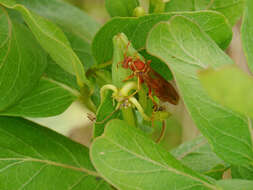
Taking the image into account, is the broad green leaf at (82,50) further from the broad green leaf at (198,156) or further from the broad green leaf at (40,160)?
the broad green leaf at (198,156)

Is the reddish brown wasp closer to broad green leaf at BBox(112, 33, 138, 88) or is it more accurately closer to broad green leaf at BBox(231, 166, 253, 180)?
broad green leaf at BBox(112, 33, 138, 88)

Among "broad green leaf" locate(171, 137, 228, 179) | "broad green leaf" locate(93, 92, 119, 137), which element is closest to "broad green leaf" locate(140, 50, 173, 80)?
"broad green leaf" locate(93, 92, 119, 137)

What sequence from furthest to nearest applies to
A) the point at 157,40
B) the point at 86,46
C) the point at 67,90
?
the point at 86,46 < the point at 67,90 < the point at 157,40

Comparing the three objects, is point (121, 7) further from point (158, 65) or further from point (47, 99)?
point (47, 99)

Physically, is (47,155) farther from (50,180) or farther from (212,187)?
(212,187)

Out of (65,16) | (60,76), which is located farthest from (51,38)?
(65,16)

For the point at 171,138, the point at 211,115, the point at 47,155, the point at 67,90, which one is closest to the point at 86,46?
the point at 67,90

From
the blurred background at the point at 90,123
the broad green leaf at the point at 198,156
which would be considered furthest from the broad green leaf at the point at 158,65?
the blurred background at the point at 90,123
